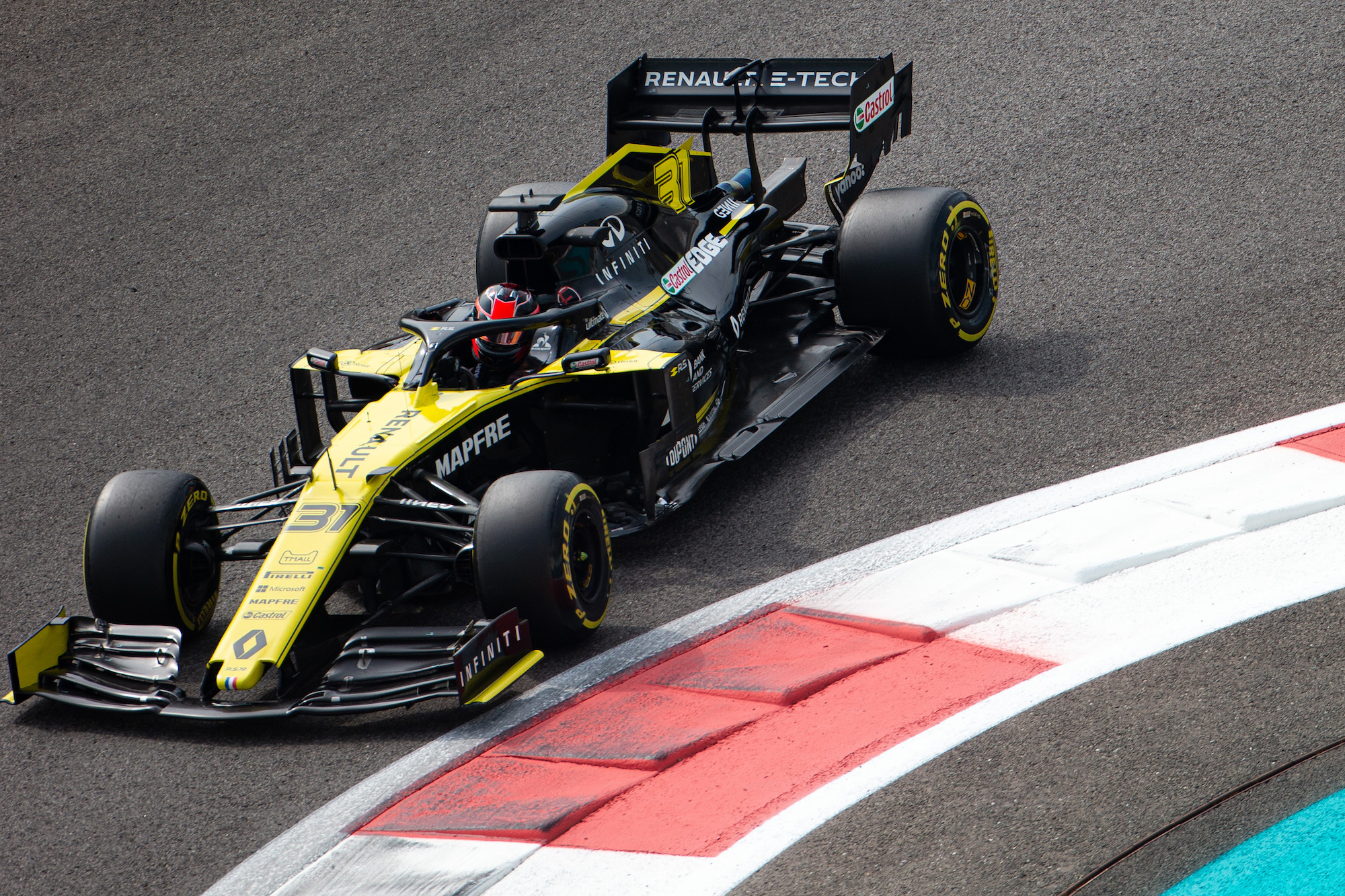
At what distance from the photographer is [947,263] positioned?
744 cm

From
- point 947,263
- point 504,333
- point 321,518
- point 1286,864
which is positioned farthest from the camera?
point 947,263

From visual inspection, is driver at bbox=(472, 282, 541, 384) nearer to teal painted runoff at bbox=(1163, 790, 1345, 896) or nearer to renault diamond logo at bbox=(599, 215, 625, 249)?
renault diamond logo at bbox=(599, 215, 625, 249)

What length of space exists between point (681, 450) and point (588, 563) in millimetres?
1049

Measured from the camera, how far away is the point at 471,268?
9.88m

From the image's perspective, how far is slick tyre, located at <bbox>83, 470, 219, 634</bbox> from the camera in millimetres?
5461

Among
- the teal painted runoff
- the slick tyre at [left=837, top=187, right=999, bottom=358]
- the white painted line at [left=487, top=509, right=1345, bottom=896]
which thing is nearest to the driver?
the slick tyre at [left=837, top=187, right=999, bottom=358]

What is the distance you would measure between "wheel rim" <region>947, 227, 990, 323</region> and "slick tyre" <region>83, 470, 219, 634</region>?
422 cm

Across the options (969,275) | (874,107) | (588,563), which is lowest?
(588,563)

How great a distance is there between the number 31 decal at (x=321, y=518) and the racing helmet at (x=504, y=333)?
3.73 ft

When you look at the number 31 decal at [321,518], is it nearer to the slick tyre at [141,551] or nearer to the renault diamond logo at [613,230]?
the slick tyre at [141,551]

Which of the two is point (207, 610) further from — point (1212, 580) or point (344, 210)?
point (344, 210)

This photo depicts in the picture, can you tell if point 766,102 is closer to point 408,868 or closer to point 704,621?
point 704,621

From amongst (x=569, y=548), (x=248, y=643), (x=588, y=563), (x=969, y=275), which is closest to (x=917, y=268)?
(x=969, y=275)

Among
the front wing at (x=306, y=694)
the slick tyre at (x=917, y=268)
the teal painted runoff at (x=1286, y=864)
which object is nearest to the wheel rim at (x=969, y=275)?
the slick tyre at (x=917, y=268)
